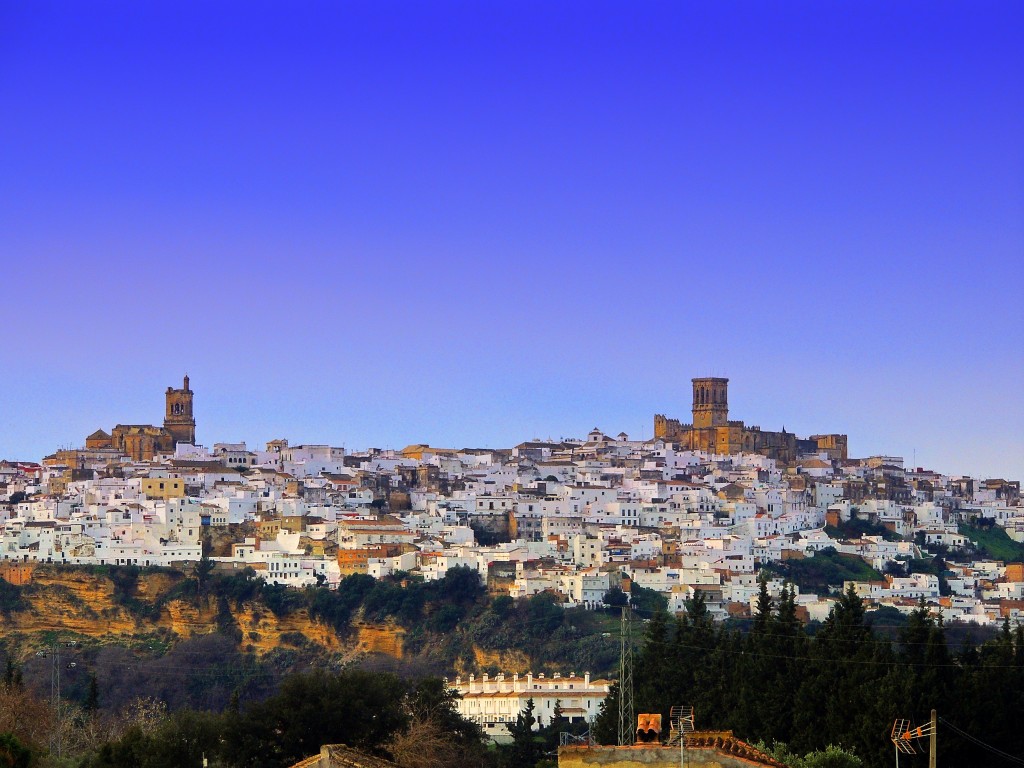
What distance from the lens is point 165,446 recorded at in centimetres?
11519

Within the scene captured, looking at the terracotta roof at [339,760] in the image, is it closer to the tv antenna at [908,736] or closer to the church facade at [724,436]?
the tv antenna at [908,736]

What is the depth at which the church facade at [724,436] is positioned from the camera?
387ft

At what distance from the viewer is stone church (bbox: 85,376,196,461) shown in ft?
376

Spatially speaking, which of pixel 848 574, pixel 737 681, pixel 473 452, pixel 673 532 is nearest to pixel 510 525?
pixel 673 532

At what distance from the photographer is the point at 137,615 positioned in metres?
80.8

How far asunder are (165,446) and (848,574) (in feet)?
138

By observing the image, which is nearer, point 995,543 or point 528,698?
point 528,698

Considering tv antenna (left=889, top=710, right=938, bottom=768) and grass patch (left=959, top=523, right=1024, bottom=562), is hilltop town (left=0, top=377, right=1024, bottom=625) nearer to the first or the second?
grass patch (left=959, top=523, right=1024, bottom=562)

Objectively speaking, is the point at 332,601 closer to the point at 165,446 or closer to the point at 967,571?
the point at 967,571

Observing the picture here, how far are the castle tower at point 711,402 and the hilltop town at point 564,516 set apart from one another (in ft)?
0.33

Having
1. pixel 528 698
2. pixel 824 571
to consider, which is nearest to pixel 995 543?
pixel 824 571

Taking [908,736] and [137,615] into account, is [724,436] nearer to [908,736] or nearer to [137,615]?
[137,615]

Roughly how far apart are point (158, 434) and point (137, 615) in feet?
117

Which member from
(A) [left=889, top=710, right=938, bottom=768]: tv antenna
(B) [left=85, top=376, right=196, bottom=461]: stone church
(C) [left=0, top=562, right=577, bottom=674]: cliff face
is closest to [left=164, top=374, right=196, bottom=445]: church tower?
(B) [left=85, top=376, right=196, bottom=461]: stone church
